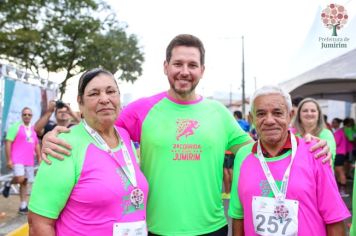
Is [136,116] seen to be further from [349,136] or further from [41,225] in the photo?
[349,136]

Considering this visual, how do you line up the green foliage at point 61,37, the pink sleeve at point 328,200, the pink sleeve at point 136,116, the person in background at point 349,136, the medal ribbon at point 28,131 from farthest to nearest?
the green foliage at point 61,37 < the person in background at point 349,136 < the medal ribbon at point 28,131 < the pink sleeve at point 136,116 < the pink sleeve at point 328,200

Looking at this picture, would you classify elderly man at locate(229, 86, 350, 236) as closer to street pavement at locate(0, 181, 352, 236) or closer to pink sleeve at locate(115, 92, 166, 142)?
pink sleeve at locate(115, 92, 166, 142)

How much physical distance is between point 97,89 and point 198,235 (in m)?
1.03

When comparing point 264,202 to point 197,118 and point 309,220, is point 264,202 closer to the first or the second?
point 309,220

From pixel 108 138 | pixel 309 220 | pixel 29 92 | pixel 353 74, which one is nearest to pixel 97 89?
pixel 108 138

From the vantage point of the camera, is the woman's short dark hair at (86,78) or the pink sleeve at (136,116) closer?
the woman's short dark hair at (86,78)

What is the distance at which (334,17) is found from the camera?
22.8ft

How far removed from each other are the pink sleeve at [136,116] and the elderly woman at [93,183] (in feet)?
1.20

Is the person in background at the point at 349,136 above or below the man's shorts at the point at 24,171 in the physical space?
above

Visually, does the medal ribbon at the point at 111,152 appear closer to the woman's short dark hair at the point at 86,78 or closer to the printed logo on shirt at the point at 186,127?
the woman's short dark hair at the point at 86,78

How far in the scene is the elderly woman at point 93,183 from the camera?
1943 millimetres

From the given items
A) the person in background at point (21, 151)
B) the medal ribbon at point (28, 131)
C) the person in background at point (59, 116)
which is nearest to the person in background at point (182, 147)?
the person in background at point (59, 116)

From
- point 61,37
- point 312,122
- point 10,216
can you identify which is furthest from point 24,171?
point 61,37

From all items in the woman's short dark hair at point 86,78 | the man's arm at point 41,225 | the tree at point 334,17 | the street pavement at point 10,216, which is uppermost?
the tree at point 334,17
